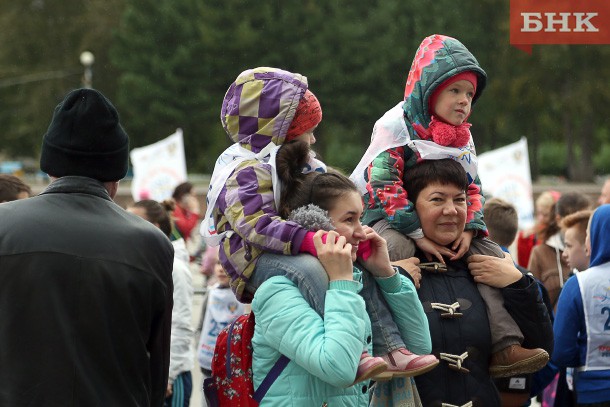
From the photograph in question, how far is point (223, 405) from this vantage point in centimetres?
385

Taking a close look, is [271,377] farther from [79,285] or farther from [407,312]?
[79,285]

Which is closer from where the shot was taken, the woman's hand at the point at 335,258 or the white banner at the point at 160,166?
the woman's hand at the point at 335,258

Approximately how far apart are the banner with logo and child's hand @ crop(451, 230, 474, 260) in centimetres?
131

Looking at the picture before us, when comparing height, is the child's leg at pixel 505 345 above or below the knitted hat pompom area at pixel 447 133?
below

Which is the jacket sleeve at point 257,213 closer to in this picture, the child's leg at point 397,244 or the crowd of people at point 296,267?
the crowd of people at point 296,267

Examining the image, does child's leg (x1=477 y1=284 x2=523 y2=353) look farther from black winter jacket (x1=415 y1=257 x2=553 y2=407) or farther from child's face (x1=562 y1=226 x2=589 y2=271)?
child's face (x1=562 y1=226 x2=589 y2=271)

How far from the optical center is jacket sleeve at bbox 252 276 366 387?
3.48 metres

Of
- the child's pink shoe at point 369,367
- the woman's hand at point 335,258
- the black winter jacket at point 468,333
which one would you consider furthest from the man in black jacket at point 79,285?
the black winter jacket at point 468,333

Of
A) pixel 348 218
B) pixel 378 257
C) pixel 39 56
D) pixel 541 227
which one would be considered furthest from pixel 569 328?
pixel 39 56

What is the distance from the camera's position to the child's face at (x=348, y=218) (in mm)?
3832

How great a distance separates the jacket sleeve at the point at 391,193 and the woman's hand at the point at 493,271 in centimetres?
28

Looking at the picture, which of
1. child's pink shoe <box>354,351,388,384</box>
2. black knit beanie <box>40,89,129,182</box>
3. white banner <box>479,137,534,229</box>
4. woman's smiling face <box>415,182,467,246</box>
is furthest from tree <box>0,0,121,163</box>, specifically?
child's pink shoe <box>354,351,388,384</box>

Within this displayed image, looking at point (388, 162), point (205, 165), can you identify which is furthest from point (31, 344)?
point (205, 165)

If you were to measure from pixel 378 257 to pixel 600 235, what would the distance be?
213 cm
